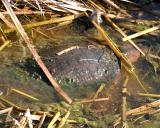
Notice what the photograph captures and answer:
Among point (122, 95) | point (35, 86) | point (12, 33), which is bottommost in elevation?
point (122, 95)

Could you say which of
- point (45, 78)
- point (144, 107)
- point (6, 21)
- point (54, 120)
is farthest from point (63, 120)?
point (6, 21)

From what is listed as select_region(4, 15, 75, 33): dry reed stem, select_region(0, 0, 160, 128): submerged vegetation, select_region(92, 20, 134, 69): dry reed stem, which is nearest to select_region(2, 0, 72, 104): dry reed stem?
select_region(0, 0, 160, 128): submerged vegetation

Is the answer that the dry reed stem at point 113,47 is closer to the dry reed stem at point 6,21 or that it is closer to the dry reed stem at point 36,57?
the dry reed stem at point 36,57

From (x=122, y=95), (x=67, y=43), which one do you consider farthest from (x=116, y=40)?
(x=122, y=95)

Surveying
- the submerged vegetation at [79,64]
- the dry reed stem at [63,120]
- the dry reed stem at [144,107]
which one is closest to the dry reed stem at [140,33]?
the submerged vegetation at [79,64]

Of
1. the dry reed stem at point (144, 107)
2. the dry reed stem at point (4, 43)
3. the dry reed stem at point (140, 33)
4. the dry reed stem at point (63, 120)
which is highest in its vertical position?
the dry reed stem at point (4, 43)

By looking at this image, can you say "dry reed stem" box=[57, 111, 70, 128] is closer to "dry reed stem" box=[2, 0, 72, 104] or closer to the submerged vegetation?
→ the submerged vegetation

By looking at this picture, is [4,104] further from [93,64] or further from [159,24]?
[159,24]

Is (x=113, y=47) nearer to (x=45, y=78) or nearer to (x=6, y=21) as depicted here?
(x=45, y=78)
